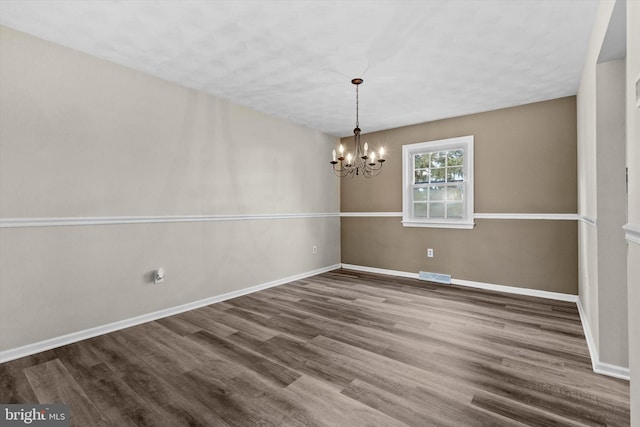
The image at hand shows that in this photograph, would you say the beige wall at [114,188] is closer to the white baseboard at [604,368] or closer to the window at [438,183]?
the window at [438,183]

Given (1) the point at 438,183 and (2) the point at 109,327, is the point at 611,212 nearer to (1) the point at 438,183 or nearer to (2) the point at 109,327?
(1) the point at 438,183

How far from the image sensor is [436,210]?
460 cm

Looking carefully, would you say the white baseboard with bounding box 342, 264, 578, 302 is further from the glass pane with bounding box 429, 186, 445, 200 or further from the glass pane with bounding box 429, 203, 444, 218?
the glass pane with bounding box 429, 186, 445, 200

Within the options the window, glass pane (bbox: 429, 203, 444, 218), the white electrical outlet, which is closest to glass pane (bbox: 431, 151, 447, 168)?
the window

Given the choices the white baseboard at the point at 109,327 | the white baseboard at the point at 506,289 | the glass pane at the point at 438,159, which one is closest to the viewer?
the white baseboard at the point at 109,327

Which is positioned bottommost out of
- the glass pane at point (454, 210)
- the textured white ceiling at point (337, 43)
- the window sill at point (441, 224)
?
the window sill at point (441, 224)

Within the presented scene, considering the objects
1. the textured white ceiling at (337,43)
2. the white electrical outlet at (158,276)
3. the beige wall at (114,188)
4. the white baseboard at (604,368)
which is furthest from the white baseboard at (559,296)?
the white electrical outlet at (158,276)

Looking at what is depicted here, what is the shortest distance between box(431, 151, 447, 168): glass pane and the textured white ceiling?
40.2 inches

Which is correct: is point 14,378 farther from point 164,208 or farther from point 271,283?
point 271,283

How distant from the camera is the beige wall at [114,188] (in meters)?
2.29

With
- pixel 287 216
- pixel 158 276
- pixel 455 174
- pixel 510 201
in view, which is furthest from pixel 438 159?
pixel 158 276

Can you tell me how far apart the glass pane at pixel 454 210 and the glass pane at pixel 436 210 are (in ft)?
0.33

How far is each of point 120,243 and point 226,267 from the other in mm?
1202

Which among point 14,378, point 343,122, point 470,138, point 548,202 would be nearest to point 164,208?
point 14,378
